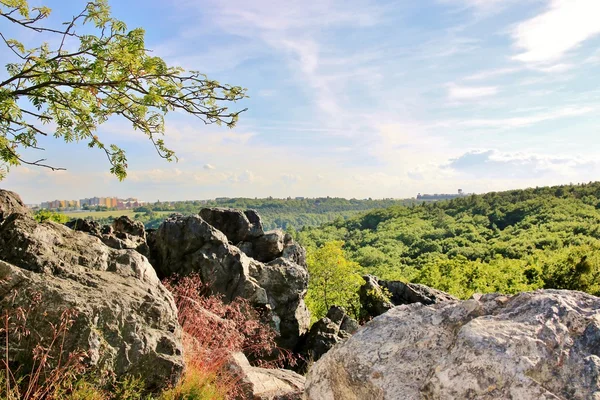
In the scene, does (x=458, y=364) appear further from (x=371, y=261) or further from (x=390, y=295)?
(x=371, y=261)

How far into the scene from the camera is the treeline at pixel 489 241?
36125 mm

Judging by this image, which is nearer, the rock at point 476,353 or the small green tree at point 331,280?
the rock at point 476,353

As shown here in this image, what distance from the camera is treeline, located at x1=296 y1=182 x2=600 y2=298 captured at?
3612 cm

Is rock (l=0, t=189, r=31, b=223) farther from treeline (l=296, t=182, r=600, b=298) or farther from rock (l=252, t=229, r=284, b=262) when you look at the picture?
treeline (l=296, t=182, r=600, b=298)

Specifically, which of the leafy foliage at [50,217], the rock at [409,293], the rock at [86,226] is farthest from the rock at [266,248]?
the leafy foliage at [50,217]

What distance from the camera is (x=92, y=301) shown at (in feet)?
17.5

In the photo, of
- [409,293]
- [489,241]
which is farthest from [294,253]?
[489,241]

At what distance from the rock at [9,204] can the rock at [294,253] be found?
29.0ft

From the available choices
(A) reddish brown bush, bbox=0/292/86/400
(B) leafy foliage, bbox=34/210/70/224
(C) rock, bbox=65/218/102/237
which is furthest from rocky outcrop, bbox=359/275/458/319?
(A) reddish brown bush, bbox=0/292/86/400

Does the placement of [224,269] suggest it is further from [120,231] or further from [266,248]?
[266,248]

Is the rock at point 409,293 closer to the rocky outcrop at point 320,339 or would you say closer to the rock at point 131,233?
the rocky outcrop at point 320,339

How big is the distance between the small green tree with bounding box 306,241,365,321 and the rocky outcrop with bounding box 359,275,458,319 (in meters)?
11.0

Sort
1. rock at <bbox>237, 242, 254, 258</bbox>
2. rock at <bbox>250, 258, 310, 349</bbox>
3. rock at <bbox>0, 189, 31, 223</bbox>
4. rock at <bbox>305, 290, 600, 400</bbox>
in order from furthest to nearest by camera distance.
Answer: rock at <bbox>237, 242, 254, 258</bbox> → rock at <bbox>250, 258, 310, 349</bbox> → rock at <bbox>0, 189, 31, 223</bbox> → rock at <bbox>305, 290, 600, 400</bbox>

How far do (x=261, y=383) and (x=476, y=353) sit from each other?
12.6ft
